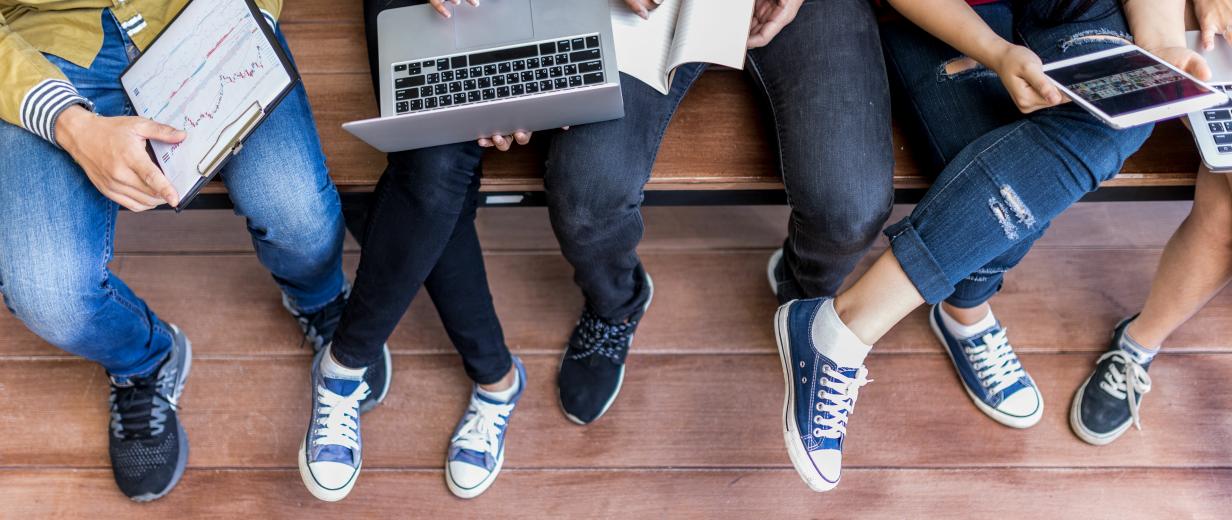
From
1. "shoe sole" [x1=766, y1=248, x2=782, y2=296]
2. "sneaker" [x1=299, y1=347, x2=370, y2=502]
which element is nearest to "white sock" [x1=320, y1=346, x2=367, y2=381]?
"sneaker" [x1=299, y1=347, x2=370, y2=502]

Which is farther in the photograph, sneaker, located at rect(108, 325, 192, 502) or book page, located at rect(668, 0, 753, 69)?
sneaker, located at rect(108, 325, 192, 502)

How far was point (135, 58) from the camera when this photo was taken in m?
1.15

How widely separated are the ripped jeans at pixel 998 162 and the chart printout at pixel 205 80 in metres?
0.85

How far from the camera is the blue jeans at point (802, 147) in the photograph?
111cm

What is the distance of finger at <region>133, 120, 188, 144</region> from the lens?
103cm

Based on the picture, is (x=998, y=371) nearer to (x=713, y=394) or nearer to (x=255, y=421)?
Result: (x=713, y=394)

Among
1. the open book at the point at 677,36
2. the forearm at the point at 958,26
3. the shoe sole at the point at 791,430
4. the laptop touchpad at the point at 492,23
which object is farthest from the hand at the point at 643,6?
the shoe sole at the point at 791,430

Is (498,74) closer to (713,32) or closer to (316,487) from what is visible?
(713,32)

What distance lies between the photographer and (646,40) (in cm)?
111

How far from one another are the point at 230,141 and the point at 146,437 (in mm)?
624

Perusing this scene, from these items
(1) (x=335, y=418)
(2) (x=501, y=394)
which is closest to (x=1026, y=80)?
(2) (x=501, y=394)

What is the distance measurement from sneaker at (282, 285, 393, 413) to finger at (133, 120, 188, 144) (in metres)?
0.44

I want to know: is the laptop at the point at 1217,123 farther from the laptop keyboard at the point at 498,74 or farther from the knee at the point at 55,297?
the knee at the point at 55,297

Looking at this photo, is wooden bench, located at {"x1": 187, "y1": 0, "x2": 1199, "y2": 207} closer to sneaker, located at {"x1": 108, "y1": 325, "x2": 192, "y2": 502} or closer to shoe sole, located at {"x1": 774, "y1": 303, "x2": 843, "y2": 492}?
shoe sole, located at {"x1": 774, "y1": 303, "x2": 843, "y2": 492}
